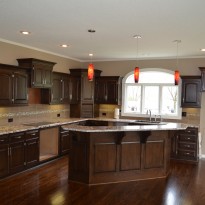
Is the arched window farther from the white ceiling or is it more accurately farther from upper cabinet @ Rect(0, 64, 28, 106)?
upper cabinet @ Rect(0, 64, 28, 106)

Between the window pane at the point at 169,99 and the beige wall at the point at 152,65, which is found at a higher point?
the beige wall at the point at 152,65

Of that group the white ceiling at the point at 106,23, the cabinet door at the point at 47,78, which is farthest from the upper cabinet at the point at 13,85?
the white ceiling at the point at 106,23

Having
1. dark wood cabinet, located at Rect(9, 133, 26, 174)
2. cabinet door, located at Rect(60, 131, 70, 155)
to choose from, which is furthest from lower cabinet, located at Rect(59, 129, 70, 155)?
dark wood cabinet, located at Rect(9, 133, 26, 174)

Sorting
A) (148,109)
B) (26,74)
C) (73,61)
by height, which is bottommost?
(148,109)

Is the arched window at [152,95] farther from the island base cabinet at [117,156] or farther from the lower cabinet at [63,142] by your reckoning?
the island base cabinet at [117,156]

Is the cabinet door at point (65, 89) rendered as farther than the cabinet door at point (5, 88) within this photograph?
Yes

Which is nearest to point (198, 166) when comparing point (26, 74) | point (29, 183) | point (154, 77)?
point (154, 77)

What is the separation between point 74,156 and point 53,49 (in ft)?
10.5

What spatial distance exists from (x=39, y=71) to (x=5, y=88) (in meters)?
1.08

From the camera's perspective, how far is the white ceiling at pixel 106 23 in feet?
10.7

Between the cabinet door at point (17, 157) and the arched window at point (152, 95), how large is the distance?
3.80m

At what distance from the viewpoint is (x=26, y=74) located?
5.78 m

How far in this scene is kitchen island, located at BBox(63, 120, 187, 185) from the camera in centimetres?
465

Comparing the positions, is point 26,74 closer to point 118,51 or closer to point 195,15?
point 118,51
